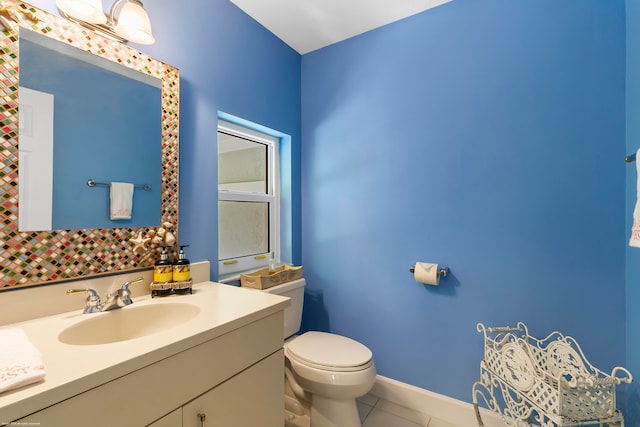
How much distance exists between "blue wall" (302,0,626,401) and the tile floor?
17cm

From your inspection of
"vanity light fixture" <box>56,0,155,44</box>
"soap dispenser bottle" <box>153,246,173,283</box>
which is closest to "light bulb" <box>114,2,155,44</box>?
"vanity light fixture" <box>56,0,155,44</box>

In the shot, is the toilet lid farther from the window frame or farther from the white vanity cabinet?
the window frame

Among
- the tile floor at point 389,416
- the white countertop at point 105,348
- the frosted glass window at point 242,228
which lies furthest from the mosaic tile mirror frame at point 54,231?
the tile floor at point 389,416

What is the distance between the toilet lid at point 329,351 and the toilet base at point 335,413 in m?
0.21

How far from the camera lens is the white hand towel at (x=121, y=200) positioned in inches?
43.2

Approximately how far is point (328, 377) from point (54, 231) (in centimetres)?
122

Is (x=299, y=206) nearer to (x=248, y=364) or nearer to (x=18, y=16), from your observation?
(x=248, y=364)

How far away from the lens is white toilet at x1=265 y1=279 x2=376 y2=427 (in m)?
1.30

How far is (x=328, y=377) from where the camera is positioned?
4.26 feet

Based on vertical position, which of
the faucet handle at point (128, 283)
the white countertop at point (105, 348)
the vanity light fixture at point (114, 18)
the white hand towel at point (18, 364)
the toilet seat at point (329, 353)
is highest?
the vanity light fixture at point (114, 18)

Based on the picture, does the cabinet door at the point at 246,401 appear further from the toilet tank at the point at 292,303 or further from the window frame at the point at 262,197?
the window frame at the point at 262,197

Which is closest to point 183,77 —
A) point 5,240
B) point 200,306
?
point 5,240

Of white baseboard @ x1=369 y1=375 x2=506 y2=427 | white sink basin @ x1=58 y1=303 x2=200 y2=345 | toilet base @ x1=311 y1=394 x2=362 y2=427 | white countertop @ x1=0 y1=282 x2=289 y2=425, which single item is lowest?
white baseboard @ x1=369 y1=375 x2=506 y2=427

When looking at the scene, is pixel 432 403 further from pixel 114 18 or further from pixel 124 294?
pixel 114 18
